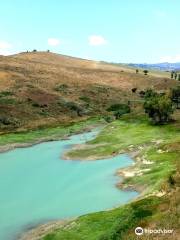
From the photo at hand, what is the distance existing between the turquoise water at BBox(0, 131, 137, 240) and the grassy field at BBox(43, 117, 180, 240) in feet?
13.1

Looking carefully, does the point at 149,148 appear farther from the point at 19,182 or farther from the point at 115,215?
the point at 115,215

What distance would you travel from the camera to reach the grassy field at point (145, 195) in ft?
135

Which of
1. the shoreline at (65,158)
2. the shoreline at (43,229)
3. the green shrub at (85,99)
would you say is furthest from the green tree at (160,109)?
the shoreline at (43,229)

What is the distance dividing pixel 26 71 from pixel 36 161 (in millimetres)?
117253

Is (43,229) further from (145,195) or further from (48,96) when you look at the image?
(48,96)

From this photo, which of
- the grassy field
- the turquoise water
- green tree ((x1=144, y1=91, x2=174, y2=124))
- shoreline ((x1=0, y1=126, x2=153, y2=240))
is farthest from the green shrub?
the turquoise water

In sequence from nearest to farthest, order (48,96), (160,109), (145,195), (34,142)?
(145,195)
(34,142)
(160,109)
(48,96)

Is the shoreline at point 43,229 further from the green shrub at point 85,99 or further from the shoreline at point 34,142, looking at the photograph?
the green shrub at point 85,99

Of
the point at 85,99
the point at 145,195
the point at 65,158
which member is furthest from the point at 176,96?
the point at 145,195

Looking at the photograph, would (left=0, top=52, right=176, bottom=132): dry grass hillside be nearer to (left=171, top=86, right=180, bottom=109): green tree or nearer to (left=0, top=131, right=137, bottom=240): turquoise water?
(left=171, top=86, right=180, bottom=109): green tree

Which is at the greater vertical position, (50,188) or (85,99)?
(85,99)

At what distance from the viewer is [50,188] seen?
6216 centimetres

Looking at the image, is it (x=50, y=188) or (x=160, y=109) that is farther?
(x=160, y=109)

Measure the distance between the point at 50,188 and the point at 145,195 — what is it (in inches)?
592
